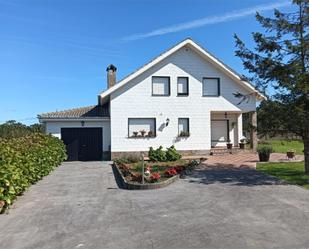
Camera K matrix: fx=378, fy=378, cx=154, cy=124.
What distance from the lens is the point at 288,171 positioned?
1622 cm

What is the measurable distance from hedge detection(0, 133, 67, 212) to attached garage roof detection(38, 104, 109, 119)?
236 inches

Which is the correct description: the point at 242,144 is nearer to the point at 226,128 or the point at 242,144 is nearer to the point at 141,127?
the point at 226,128

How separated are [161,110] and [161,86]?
5.28 feet

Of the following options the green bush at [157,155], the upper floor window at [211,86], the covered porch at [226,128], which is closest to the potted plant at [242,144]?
the covered porch at [226,128]

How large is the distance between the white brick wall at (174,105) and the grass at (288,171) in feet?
24.3

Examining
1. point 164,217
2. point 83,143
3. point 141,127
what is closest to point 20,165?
point 164,217

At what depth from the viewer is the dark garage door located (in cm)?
2552

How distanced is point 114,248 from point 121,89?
18422 millimetres

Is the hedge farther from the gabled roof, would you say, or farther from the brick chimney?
the brick chimney

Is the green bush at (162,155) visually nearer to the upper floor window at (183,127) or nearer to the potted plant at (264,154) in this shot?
the upper floor window at (183,127)

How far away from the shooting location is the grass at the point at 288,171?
1380 cm

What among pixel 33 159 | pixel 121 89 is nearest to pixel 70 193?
pixel 33 159

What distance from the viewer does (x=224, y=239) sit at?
278 inches

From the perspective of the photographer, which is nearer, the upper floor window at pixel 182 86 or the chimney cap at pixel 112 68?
the upper floor window at pixel 182 86
